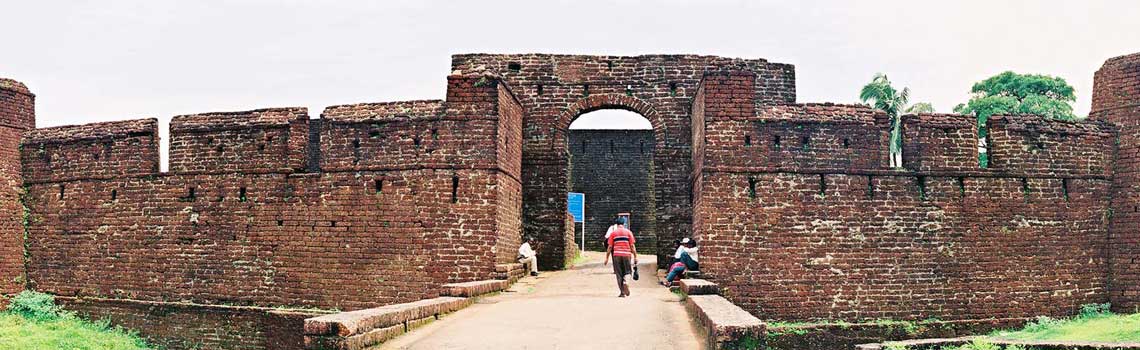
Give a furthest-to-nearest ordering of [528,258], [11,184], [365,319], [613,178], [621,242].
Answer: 1. [613,178]
2. [11,184]
3. [528,258]
4. [621,242]
5. [365,319]

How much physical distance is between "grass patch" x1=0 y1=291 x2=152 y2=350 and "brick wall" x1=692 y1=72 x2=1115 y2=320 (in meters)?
10.0

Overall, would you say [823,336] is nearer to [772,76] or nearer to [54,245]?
[772,76]

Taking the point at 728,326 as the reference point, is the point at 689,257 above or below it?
above

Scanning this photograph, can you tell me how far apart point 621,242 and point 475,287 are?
2139mm

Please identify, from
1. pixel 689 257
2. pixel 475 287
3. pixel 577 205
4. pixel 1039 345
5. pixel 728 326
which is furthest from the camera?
pixel 577 205

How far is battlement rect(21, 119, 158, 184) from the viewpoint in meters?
17.1

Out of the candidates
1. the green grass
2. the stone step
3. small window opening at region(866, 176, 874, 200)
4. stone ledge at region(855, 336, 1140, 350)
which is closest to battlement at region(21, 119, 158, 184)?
the green grass

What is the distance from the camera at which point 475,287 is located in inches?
507

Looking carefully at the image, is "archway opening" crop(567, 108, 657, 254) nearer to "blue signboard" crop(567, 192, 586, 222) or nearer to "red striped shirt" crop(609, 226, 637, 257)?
"blue signboard" crop(567, 192, 586, 222)

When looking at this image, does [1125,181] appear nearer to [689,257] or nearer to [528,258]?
[689,257]

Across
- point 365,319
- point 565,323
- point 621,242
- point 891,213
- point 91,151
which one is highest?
point 91,151

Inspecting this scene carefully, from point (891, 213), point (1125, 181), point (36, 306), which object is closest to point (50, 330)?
point (36, 306)

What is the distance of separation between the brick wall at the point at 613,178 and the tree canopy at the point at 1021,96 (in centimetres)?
1322

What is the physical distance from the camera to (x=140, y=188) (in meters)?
17.2
